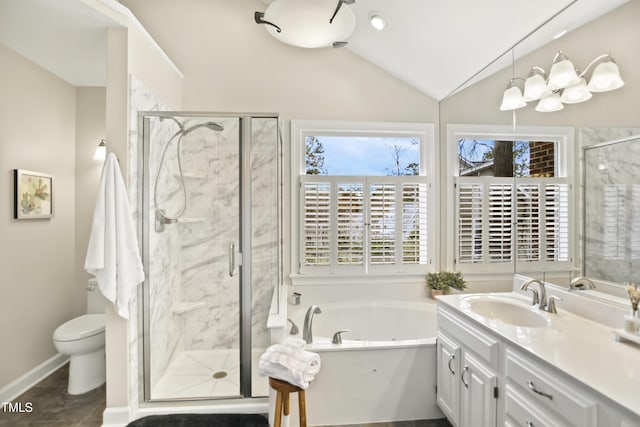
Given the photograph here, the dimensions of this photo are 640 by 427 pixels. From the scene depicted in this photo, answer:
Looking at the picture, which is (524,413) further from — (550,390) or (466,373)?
(466,373)

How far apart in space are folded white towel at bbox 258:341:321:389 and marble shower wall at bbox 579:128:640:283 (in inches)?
58.3

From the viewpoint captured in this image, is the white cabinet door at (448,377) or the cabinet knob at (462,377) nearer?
the cabinet knob at (462,377)

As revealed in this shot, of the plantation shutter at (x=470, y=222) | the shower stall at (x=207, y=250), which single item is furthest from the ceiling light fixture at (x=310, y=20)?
the plantation shutter at (x=470, y=222)

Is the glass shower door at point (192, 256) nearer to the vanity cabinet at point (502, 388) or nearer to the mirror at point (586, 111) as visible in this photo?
the vanity cabinet at point (502, 388)

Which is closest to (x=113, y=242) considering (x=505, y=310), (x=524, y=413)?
(x=524, y=413)

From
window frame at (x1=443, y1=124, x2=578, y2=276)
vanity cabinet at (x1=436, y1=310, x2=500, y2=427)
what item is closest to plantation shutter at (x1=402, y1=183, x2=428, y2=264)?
window frame at (x1=443, y1=124, x2=578, y2=276)

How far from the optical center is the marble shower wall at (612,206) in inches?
56.9

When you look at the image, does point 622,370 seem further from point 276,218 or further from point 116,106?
point 116,106

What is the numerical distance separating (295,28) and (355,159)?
4.63 ft

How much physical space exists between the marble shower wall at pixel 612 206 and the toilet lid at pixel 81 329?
3.23 m

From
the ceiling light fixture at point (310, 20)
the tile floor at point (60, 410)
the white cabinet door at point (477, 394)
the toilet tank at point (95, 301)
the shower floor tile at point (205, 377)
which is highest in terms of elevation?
the ceiling light fixture at point (310, 20)

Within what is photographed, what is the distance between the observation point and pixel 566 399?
1151 mm

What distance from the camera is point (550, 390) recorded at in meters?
1.22

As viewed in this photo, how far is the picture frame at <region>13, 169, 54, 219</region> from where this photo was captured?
2441 mm
